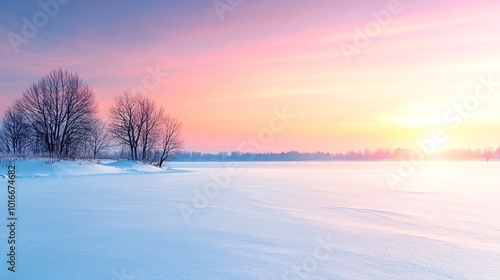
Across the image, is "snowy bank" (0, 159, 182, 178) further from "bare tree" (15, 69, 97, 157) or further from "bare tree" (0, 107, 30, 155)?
"bare tree" (0, 107, 30, 155)

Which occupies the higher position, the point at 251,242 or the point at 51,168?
the point at 51,168

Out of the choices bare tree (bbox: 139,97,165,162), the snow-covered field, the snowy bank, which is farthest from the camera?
bare tree (bbox: 139,97,165,162)

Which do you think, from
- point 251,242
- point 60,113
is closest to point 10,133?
point 60,113

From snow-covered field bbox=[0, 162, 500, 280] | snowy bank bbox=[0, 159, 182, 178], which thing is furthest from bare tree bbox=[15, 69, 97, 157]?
snow-covered field bbox=[0, 162, 500, 280]

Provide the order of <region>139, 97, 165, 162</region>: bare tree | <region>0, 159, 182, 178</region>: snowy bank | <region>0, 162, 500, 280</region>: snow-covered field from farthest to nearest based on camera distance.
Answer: <region>139, 97, 165, 162</region>: bare tree < <region>0, 159, 182, 178</region>: snowy bank < <region>0, 162, 500, 280</region>: snow-covered field

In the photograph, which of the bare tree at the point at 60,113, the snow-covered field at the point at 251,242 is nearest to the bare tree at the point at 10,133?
the bare tree at the point at 60,113

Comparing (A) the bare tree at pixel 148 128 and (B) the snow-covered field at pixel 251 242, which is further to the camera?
(A) the bare tree at pixel 148 128

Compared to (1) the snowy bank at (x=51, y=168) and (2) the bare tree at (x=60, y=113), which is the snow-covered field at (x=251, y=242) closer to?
(1) the snowy bank at (x=51, y=168)

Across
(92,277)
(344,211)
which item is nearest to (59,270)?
(92,277)

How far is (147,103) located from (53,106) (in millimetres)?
12998

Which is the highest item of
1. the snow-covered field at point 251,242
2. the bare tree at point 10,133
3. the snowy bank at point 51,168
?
the bare tree at point 10,133

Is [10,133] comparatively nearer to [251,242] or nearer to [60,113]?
[60,113]

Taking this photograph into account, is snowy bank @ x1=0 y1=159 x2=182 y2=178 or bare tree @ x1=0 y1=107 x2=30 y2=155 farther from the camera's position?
bare tree @ x1=0 y1=107 x2=30 y2=155

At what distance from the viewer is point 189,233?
16.8ft
